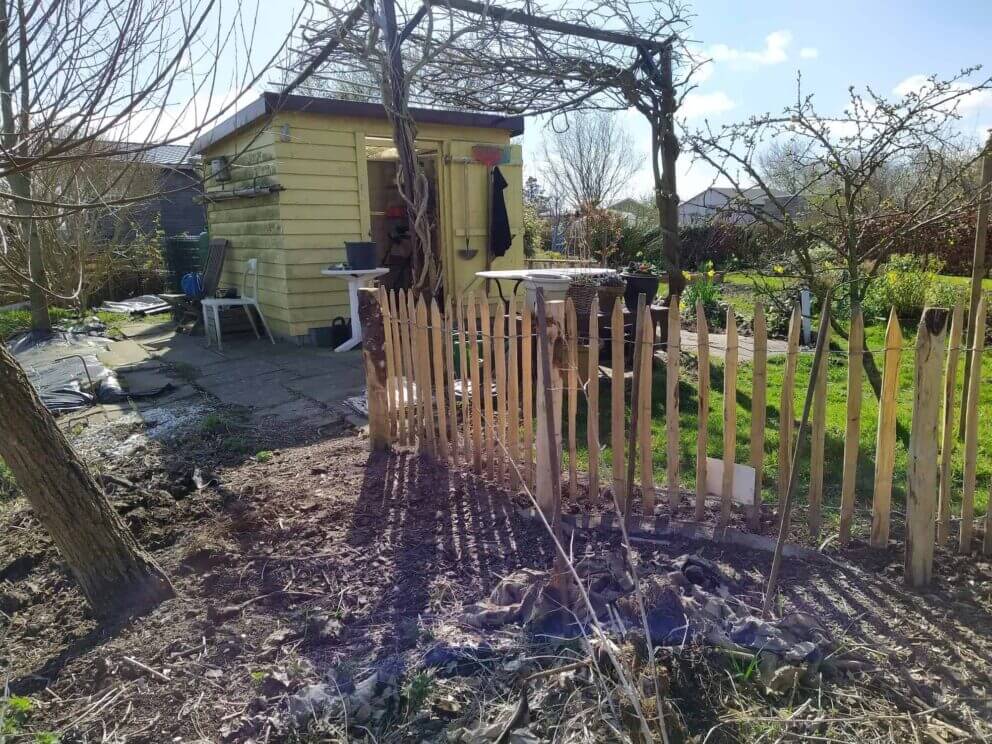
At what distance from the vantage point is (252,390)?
Answer: 20.1 ft

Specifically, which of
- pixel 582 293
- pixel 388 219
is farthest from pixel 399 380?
pixel 388 219

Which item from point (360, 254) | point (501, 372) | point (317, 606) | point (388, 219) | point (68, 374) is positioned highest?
point (388, 219)

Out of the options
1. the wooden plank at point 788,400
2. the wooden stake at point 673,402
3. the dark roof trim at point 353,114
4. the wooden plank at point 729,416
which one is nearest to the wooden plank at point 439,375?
the wooden stake at point 673,402

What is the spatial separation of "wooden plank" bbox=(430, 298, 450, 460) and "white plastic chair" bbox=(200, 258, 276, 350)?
520 centimetres

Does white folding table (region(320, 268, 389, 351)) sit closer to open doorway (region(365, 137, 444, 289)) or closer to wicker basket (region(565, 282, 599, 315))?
open doorway (region(365, 137, 444, 289))

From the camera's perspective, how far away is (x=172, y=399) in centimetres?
598

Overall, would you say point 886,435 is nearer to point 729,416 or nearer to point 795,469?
point 729,416

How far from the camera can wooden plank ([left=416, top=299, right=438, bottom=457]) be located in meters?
3.79

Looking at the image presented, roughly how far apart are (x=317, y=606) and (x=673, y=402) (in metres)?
1.66

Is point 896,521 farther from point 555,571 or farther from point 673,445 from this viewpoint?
point 555,571

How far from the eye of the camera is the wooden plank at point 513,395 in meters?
3.25

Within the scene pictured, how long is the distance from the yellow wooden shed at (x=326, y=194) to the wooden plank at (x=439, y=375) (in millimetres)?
4316

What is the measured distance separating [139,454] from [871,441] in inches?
183

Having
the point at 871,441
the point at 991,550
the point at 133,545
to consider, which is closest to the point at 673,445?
the point at 991,550
